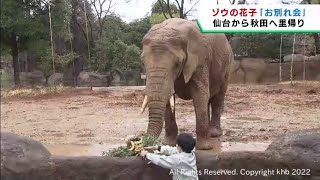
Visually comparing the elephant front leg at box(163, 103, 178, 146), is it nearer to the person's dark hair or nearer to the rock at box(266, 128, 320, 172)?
the rock at box(266, 128, 320, 172)

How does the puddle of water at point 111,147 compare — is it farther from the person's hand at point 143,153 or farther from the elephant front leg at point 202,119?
the person's hand at point 143,153

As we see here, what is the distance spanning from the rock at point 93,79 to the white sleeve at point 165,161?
11.9 metres

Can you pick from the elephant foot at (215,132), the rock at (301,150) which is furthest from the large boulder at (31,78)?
the elephant foot at (215,132)

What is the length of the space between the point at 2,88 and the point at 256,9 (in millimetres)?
2172

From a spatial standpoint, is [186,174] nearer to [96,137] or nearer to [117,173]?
[117,173]

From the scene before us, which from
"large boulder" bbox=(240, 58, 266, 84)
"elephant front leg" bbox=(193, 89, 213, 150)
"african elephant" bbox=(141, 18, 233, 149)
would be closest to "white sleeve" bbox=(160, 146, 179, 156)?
"african elephant" bbox=(141, 18, 233, 149)

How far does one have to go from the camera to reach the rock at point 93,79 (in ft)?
51.8

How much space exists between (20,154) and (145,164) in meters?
0.87

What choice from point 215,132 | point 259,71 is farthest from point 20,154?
point 259,71

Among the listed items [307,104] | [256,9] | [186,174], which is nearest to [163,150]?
[186,174]

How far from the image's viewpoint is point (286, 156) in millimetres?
3709

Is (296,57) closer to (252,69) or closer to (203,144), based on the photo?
(252,69)

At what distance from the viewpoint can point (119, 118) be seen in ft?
28.0

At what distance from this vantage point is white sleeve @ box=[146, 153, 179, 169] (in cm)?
327
